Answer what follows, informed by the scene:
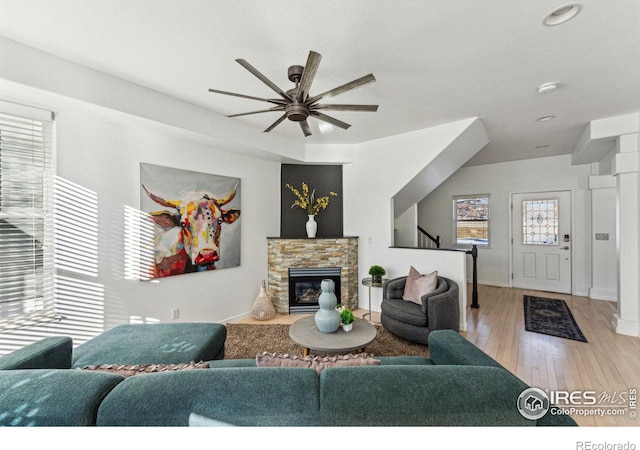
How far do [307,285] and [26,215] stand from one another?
3.29 m

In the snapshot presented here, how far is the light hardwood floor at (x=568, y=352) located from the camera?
2.23 metres

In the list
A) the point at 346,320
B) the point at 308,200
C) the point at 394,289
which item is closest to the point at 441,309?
the point at 394,289

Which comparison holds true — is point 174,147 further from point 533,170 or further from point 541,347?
point 533,170

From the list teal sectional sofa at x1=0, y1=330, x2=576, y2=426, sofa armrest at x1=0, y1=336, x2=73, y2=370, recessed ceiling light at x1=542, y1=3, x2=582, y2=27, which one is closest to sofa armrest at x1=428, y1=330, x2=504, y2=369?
teal sectional sofa at x1=0, y1=330, x2=576, y2=426

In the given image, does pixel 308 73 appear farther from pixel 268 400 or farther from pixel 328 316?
pixel 328 316

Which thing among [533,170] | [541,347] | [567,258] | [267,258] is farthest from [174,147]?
[567,258]

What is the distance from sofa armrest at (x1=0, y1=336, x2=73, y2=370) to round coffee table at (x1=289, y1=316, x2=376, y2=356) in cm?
158

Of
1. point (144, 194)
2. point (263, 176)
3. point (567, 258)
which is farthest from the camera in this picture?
point (567, 258)

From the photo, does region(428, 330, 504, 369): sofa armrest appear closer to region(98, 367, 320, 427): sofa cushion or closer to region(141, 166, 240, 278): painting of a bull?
region(98, 367, 320, 427): sofa cushion

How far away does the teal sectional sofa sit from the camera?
94 centimetres

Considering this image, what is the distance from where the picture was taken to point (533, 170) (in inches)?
210

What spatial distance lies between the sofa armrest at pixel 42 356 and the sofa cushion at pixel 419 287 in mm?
3257

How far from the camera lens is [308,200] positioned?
455 cm
